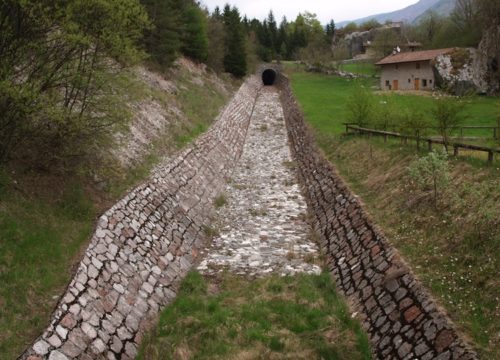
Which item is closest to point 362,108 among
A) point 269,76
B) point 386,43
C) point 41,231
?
point 41,231

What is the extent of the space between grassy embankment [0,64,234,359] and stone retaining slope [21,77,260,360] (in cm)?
44

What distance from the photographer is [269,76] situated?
96938mm

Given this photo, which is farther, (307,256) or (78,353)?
(307,256)

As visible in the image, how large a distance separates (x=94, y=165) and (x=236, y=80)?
54403mm

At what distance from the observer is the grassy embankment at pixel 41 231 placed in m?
10.1

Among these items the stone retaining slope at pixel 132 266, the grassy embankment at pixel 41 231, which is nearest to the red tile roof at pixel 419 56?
the stone retaining slope at pixel 132 266

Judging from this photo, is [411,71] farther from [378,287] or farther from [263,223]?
[378,287]

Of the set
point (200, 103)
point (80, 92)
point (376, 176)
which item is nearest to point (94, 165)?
point (80, 92)

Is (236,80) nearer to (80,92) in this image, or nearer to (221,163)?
(221,163)

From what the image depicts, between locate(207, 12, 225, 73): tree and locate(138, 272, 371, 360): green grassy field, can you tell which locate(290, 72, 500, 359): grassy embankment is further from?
locate(207, 12, 225, 73): tree

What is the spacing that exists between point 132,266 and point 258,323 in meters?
4.18

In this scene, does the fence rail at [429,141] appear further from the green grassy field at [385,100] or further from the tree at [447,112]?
the green grassy field at [385,100]

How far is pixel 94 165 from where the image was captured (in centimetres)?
1741

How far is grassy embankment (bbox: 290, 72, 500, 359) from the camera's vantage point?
9422 millimetres
